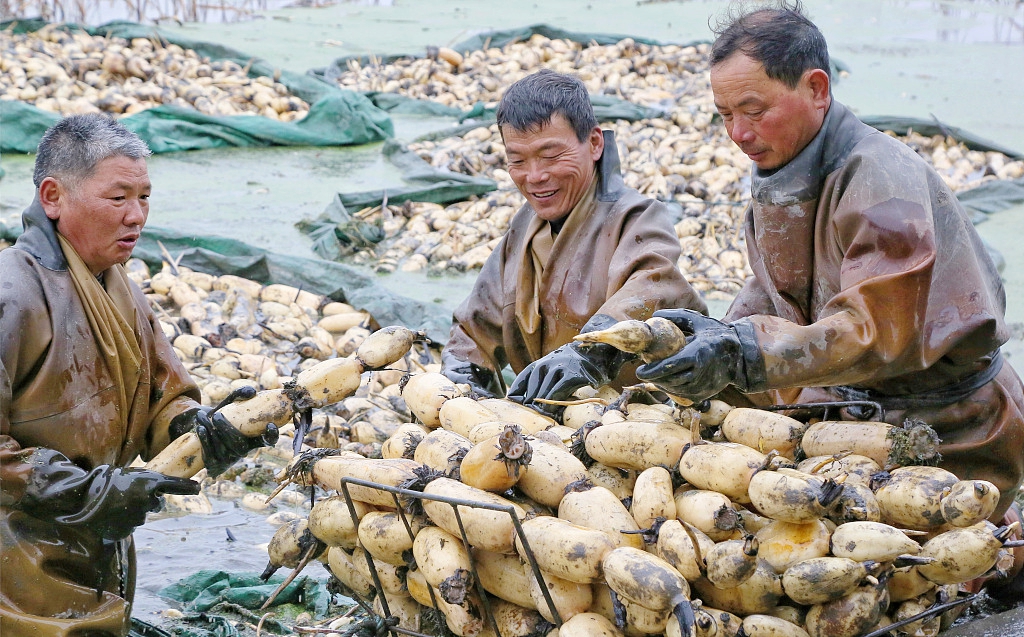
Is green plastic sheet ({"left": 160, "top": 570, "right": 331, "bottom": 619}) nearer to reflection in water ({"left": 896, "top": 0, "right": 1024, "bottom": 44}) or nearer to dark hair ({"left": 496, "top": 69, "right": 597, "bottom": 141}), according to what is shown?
dark hair ({"left": 496, "top": 69, "right": 597, "bottom": 141})

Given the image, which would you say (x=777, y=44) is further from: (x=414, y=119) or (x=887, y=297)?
(x=414, y=119)

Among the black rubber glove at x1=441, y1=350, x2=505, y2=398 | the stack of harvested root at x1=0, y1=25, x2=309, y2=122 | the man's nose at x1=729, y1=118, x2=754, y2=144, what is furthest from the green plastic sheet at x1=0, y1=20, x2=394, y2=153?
the man's nose at x1=729, y1=118, x2=754, y2=144

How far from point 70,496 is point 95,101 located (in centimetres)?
873

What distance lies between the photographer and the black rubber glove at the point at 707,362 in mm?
2182

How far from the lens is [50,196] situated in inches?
109

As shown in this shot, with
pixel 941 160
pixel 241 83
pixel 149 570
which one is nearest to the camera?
pixel 149 570

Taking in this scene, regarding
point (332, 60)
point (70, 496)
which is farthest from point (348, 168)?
point (70, 496)

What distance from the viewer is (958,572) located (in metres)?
2.05

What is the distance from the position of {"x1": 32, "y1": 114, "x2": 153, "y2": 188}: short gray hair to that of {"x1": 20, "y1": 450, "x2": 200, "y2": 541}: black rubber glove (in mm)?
745

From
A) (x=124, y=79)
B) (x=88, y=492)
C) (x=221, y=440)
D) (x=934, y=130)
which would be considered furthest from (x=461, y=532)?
(x=124, y=79)

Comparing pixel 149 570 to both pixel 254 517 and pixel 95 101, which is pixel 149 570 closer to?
pixel 254 517

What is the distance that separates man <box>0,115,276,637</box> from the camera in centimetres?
258

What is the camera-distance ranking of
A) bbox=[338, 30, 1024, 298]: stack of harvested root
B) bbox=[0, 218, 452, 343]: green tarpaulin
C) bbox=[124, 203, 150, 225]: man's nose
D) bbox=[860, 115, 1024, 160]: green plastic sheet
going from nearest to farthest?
bbox=[124, 203, 150, 225]: man's nose < bbox=[0, 218, 452, 343]: green tarpaulin < bbox=[338, 30, 1024, 298]: stack of harvested root < bbox=[860, 115, 1024, 160]: green plastic sheet

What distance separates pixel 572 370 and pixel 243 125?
26.3 ft
